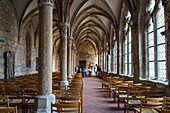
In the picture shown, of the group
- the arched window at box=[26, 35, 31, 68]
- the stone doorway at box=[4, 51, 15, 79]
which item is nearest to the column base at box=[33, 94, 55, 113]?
the stone doorway at box=[4, 51, 15, 79]

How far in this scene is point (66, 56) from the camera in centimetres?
1029

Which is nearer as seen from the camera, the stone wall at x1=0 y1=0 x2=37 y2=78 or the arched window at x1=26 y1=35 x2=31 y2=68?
the stone wall at x1=0 y1=0 x2=37 y2=78

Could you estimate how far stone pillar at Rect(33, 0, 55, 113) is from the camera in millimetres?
4672

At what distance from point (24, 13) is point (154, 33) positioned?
10624 mm

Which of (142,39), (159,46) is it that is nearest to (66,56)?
(142,39)

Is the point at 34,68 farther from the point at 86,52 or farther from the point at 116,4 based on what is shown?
the point at 86,52


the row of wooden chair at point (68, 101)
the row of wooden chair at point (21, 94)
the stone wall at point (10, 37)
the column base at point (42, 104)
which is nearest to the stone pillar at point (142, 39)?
the row of wooden chair at point (68, 101)

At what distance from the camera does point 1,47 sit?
36.4 ft

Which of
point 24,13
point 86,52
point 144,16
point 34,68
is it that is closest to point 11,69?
point 24,13

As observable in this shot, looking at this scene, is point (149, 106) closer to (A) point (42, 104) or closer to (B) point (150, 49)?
(A) point (42, 104)

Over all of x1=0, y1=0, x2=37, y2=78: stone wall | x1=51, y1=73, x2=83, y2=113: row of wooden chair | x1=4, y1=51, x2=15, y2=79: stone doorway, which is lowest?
x1=51, y1=73, x2=83, y2=113: row of wooden chair

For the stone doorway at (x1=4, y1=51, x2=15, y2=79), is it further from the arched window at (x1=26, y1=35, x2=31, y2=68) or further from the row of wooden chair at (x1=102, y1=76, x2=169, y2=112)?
the row of wooden chair at (x1=102, y1=76, x2=169, y2=112)

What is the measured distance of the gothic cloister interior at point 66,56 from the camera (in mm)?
4910

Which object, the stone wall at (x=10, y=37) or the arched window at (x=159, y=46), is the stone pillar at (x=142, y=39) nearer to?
the arched window at (x=159, y=46)
